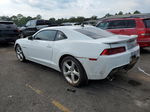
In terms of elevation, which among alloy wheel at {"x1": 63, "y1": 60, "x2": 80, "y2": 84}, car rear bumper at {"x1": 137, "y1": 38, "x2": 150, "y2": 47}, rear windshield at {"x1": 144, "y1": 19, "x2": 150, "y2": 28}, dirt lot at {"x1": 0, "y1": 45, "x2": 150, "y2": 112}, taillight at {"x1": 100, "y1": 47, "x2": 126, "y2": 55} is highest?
rear windshield at {"x1": 144, "y1": 19, "x2": 150, "y2": 28}

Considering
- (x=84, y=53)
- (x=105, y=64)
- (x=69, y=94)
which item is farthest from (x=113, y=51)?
(x=69, y=94)

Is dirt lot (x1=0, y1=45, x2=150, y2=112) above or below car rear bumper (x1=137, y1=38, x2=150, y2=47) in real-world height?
below

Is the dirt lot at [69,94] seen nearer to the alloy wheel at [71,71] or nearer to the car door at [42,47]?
the alloy wheel at [71,71]

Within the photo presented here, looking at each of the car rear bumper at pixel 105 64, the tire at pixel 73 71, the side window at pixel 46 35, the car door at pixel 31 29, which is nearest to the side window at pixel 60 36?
the side window at pixel 46 35

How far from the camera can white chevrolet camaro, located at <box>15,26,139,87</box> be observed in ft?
8.36

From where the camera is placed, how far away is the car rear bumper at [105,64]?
2.51 metres

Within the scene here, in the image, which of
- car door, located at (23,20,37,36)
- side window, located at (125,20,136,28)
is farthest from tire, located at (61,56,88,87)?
car door, located at (23,20,37,36)

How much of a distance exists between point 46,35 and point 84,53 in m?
1.69

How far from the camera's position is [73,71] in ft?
10.1

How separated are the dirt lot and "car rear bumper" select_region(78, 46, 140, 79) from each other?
47cm

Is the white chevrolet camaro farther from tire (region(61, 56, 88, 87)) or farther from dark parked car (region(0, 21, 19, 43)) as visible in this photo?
dark parked car (region(0, 21, 19, 43))

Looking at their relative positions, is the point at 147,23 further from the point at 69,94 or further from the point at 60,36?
the point at 69,94

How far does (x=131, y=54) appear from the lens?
282cm

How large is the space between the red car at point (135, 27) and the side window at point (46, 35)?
3.92m
